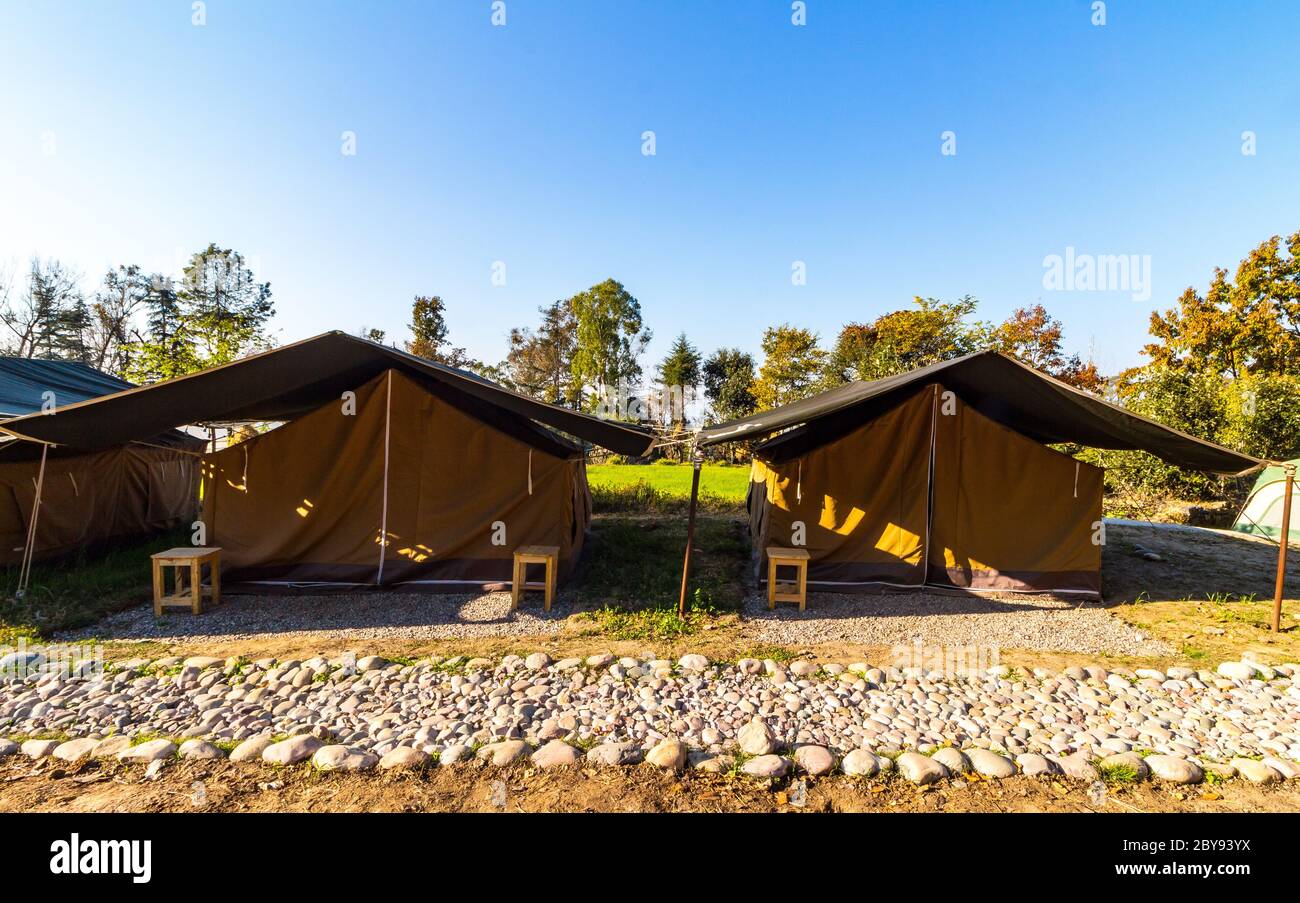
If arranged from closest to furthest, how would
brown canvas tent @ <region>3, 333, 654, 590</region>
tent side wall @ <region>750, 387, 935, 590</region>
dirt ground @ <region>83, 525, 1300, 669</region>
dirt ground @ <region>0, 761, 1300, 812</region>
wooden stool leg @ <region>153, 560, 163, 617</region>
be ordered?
dirt ground @ <region>0, 761, 1300, 812</region> → dirt ground @ <region>83, 525, 1300, 669</region> → wooden stool leg @ <region>153, 560, 163, 617</region> → brown canvas tent @ <region>3, 333, 654, 590</region> → tent side wall @ <region>750, 387, 935, 590</region>

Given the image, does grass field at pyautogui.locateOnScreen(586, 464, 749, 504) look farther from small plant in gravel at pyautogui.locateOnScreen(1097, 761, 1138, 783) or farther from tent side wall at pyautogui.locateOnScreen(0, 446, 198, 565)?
small plant in gravel at pyautogui.locateOnScreen(1097, 761, 1138, 783)

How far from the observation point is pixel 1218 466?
5.43 meters

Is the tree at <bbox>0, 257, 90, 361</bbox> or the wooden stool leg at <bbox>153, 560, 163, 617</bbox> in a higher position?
the tree at <bbox>0, 257, 90, 361</bbox>

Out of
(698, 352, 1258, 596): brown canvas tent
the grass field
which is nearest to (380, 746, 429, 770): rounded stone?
(698, 352, 1258, 596): brown canvas tent

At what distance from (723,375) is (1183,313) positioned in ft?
67.1

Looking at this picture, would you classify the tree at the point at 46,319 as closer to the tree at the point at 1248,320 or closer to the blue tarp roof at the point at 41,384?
the blue tarp roof at the point at 41,384

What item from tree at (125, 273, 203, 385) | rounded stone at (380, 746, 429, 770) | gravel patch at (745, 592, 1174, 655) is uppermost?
tree at (125, 273, 203, 385)

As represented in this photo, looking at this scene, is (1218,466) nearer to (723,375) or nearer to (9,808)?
(9,808)

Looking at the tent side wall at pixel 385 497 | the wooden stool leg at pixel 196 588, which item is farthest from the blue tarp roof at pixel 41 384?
the wooden stool leg at pixel 196 588

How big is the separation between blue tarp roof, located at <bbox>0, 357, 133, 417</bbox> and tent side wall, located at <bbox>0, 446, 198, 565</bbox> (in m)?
0.86

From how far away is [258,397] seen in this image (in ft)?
17.8

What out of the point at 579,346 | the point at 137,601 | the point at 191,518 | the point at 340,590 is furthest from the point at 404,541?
the point at 579,346

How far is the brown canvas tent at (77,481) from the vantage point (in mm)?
6098

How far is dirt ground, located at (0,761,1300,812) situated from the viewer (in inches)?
94.1
